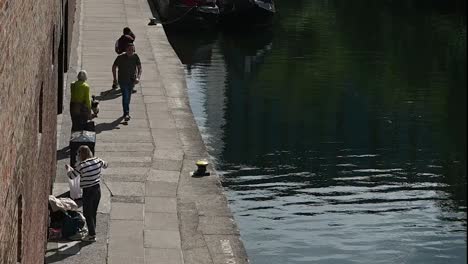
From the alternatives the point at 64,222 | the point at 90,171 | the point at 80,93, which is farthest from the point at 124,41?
the point at 90,171

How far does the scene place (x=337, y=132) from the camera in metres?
29.6

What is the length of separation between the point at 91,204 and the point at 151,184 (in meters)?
4.24

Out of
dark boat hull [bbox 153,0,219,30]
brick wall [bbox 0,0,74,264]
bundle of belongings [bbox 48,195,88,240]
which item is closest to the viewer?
brick wall [bbox 0,0,74,264]

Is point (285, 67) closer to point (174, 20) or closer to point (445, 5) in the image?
point (174, 20)

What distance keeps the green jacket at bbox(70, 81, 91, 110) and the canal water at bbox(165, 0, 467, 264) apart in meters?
3.53

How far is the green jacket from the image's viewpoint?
22.0 m

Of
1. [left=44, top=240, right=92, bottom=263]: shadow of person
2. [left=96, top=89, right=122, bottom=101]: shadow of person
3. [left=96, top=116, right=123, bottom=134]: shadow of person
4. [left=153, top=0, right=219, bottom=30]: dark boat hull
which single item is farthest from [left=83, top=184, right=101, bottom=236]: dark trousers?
[left=153, top=0, right=219, bottom=30]: dark boat hull

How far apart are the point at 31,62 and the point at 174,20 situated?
115ft

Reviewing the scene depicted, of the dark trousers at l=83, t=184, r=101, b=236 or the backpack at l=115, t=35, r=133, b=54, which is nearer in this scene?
the dark trousers at l=83, t=184, r=101, b=236

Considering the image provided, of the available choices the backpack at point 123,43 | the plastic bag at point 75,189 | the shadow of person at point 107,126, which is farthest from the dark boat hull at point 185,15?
the plastic bag at point 75,189

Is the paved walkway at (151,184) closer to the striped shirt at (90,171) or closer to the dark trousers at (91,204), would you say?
the dark trousers at (91,204)

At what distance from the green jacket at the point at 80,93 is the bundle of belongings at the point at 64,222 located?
5998mm

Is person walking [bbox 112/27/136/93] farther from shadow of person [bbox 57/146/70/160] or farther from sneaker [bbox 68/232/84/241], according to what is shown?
sneaker [bbox 68/232/84/241]

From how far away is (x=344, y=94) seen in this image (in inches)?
1358
